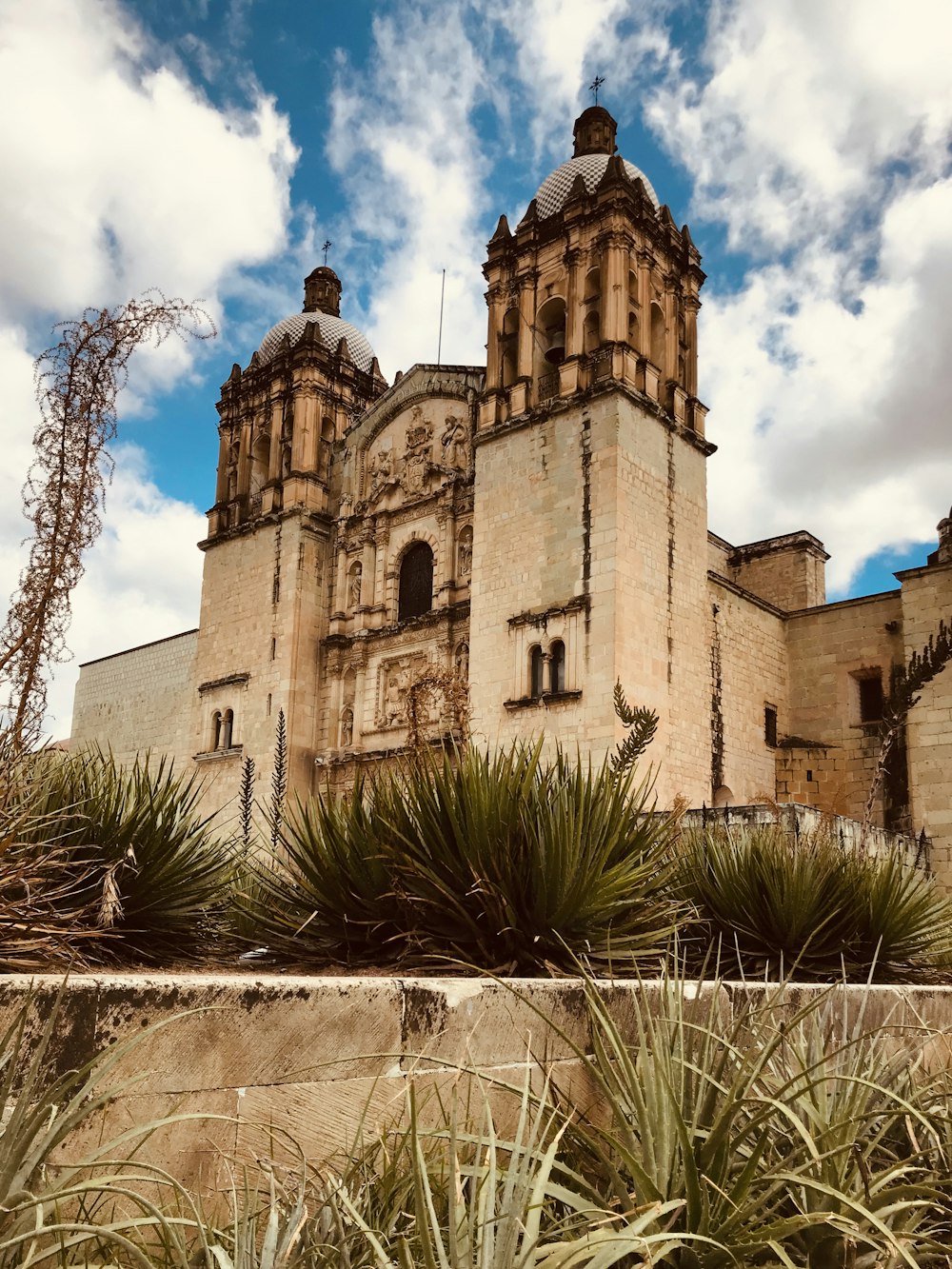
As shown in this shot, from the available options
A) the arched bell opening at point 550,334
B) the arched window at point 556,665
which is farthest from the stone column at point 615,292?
the arched window at point 556,665

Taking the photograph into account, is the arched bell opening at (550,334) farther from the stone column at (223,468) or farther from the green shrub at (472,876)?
the green shrub at (472,876)

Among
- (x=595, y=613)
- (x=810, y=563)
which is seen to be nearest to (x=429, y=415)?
(x=595, y=613)

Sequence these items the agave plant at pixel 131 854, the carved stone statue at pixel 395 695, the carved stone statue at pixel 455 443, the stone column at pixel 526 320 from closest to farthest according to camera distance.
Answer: the agave plant at pixel 131 854, the stone column at pixel 526 320, the carved stone statue at pixel 395 695, the carved stone statue at pixel 455 443

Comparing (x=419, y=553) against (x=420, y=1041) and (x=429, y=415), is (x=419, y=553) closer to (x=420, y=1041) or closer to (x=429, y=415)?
(x=429, y=415)

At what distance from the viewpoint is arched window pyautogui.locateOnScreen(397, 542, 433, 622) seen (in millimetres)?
21375

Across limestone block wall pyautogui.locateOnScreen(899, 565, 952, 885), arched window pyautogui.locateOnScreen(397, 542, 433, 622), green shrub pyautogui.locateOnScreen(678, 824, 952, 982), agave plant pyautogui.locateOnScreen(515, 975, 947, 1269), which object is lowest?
agave plant pyautogui.locateOnScreen(515, 975, 947, 1269)

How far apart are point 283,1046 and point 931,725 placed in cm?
1639

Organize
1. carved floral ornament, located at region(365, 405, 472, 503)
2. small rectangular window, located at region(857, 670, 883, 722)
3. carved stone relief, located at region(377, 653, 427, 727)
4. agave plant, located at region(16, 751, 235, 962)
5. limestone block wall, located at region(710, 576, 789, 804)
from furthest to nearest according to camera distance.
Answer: carved floral ornament, located at region(365, 405, 472, 503), carved stone relief, located at region(377, 653, 427, 727), small rectangular window, located at region(857, 670, 883, 722), limestone block wall, located at region(710, 576, 789, 804), agave plant, located at region(16, 751, 235, 962)

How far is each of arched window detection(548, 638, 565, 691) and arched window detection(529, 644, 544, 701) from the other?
202 mm

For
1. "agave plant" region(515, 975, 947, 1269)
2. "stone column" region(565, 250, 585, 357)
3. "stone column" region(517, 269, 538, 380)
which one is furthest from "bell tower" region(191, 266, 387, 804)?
"agave plant" region(515, 975, 947, 1269)

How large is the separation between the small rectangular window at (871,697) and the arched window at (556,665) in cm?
606

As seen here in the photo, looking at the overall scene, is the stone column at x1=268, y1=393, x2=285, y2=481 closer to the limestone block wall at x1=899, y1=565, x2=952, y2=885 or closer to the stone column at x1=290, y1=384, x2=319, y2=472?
the stone column at x1=290, y1=384, x2=319, y2=472

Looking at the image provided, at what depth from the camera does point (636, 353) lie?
18.1 m

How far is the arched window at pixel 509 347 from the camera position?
19.8 metres
